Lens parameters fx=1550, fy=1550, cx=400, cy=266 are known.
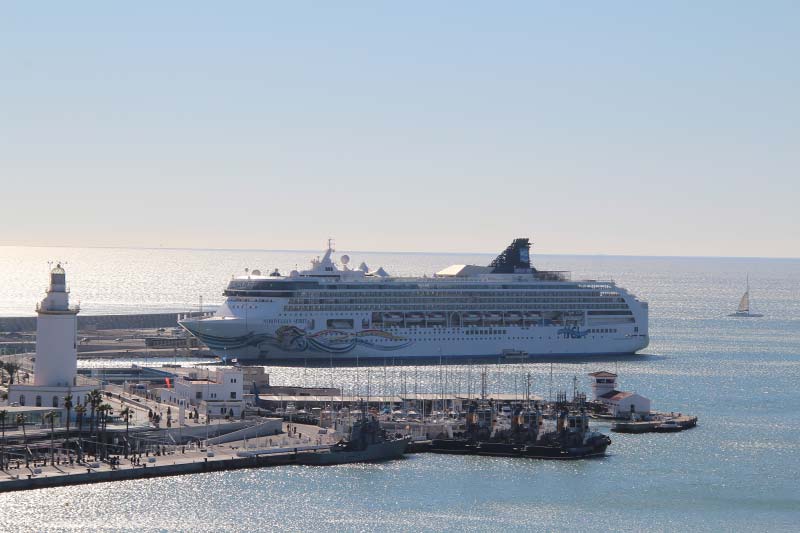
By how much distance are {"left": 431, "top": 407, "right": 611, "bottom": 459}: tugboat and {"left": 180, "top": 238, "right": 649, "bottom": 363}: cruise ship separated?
3391 cm

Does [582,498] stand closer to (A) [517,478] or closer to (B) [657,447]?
(A) [517,478]

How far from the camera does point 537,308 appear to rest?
105 metres

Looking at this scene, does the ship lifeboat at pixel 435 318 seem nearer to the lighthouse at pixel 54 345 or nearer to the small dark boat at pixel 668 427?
the small dark boat at pixel 668 427

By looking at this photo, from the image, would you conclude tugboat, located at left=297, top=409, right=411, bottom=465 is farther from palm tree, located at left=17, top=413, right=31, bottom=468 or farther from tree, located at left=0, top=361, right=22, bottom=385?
tree, located at left=0, top=361, right=22, bottom=385

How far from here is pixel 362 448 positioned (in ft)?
193

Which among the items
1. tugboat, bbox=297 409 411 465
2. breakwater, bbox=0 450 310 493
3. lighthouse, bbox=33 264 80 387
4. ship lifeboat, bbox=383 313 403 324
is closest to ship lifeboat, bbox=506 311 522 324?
ship lifeboat, bbox=383 313 403 324

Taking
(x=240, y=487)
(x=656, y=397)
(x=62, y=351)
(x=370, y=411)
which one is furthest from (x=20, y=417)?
(x=656, y=397)

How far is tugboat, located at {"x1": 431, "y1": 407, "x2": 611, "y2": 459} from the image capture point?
61.0 meters

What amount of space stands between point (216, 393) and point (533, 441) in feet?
44.7

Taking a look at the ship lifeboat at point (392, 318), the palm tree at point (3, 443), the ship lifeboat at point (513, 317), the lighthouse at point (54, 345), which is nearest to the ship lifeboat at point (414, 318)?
the ship lifeboat at point (392, 318)

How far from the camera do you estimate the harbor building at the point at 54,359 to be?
197ft

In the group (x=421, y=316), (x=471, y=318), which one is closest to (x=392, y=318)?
(x=421, y=316)

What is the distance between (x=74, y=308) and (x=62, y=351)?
1.74 m

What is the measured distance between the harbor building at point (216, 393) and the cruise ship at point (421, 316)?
93.5 feet
